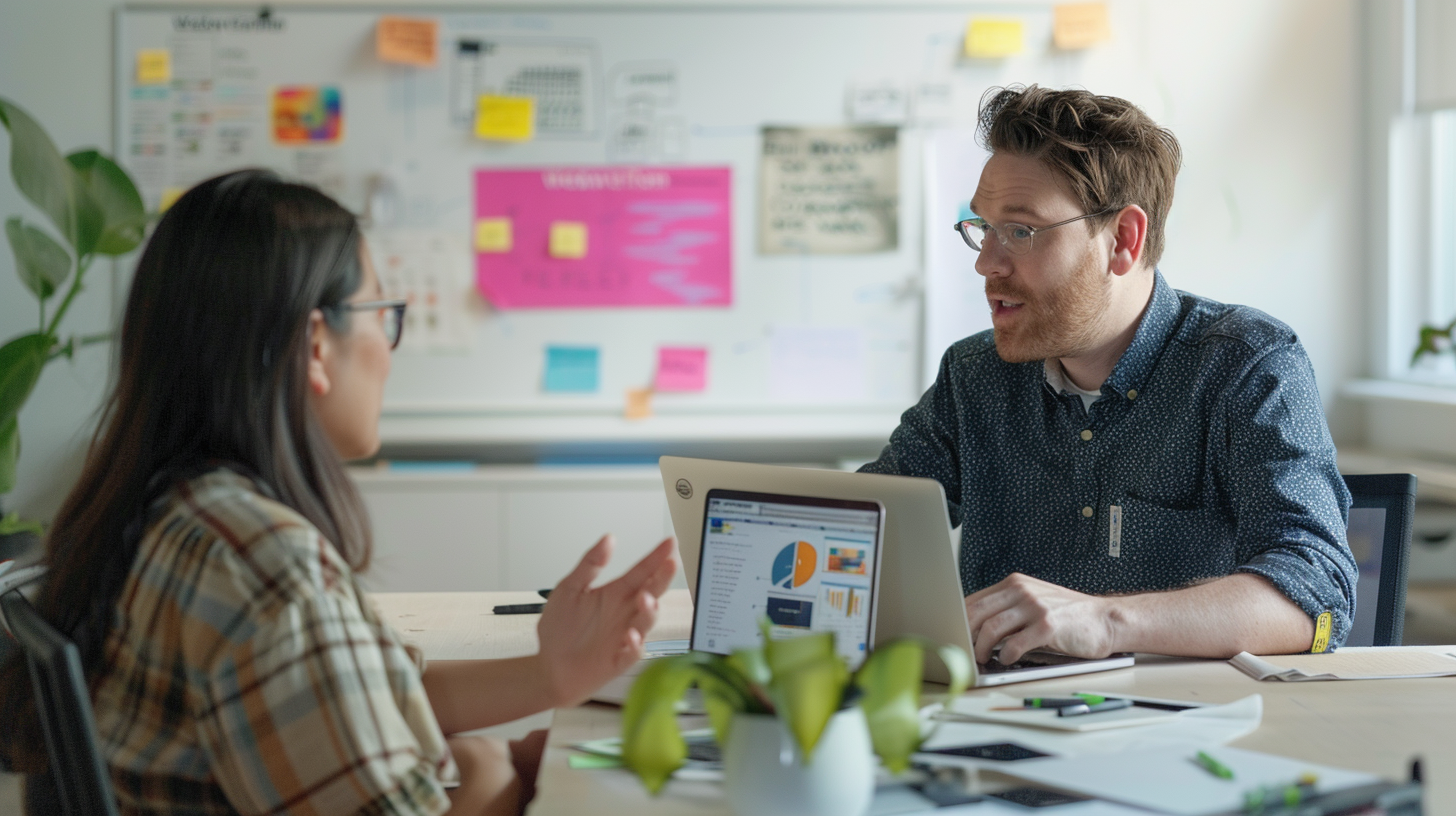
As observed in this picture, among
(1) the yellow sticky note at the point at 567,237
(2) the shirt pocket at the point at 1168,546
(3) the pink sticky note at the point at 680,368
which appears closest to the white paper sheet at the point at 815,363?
(3) the pink sticky note at the point at 680,368

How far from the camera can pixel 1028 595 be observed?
1285 mm

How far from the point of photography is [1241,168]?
3266 millimetres

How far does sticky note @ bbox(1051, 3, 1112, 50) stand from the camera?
10.4ft

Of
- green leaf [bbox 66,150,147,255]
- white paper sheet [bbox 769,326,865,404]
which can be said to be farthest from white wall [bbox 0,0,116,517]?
white paper sheet [bbox 769,326,865,404]

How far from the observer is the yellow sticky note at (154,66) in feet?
10.3

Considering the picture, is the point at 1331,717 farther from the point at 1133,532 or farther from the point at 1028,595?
the point at 1133,532

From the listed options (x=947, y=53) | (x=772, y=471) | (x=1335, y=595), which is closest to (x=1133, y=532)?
(x=1335, y=595)

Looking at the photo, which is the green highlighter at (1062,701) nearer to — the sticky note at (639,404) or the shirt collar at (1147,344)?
the shirt collar at (1147,344)

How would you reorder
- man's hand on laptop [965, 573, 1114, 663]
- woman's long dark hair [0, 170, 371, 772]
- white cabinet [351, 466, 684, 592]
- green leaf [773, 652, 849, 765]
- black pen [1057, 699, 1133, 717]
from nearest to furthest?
green leaf [773, 652, 849, 765]
woman's long dark hair [0, 170, 371, 772]
black pen [1057, 699, 1133, 717]
man's hand on laptop [965, 573, 1114, 663]
white cabinet [351, 466, 684, 592]

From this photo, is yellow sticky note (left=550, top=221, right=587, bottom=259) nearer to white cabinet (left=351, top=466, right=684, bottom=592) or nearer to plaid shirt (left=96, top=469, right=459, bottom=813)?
white cabinet (left=351, top=466, right=684, bottom=592)

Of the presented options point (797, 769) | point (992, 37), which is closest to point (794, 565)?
point (797, 769)

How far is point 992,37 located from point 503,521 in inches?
72.7

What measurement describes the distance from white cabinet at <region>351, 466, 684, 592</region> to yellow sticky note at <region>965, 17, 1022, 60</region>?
1457 mm

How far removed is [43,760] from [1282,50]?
10.9ft
